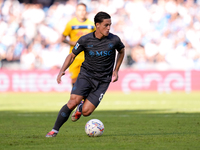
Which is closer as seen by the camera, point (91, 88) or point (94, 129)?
point (94, 129)

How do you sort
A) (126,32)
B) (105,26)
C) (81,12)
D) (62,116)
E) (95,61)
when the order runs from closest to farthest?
(62,116)
(105,26)
(95,61)
(81,12)
(126,32)

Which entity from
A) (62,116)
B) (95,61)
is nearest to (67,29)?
(95,61)

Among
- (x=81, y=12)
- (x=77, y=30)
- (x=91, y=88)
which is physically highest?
(x=81, y=12)

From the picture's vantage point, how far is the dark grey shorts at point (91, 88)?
602cm

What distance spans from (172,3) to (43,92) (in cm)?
991

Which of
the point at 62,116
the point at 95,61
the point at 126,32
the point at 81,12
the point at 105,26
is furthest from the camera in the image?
the point at 126,32

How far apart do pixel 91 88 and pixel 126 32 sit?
58.8 feet

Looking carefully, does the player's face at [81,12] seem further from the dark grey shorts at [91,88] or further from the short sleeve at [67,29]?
the dark grey shorts at [91,88]

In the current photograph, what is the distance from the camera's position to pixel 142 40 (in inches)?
930

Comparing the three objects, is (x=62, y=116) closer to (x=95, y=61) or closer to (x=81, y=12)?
(x=95, y=61)

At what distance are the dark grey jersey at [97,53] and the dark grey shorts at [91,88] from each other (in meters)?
0.08

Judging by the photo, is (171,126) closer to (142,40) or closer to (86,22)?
(86,22)

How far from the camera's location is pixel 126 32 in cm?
2380

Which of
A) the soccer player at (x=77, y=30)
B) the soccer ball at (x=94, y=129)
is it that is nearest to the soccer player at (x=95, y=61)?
the soccer ball at (x=94, y=129)
